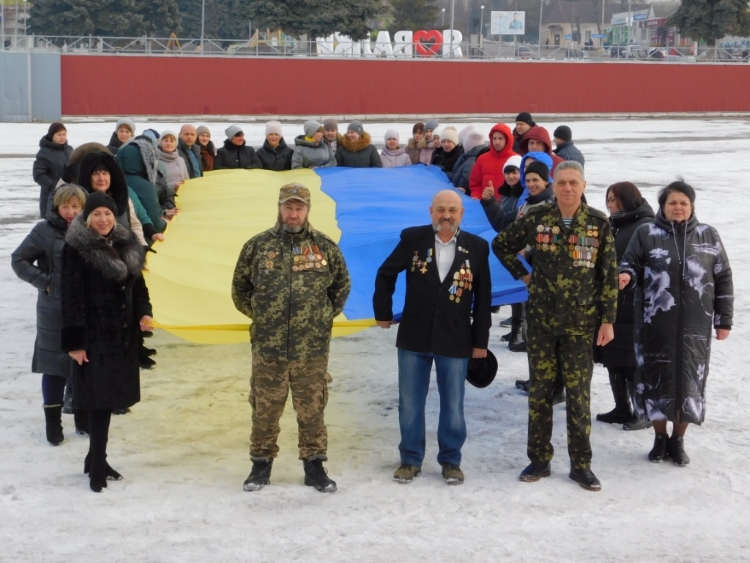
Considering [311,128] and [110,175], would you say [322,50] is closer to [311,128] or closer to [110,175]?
[311,128]

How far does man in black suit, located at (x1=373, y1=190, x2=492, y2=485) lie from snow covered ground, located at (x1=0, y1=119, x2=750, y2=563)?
0.42m

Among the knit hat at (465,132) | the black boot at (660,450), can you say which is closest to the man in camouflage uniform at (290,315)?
the black boot at (660,450)

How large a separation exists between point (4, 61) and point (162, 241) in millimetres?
26406

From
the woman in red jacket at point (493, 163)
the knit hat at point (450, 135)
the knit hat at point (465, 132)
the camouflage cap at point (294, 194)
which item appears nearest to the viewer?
the camouflage cap at point (294, 194)

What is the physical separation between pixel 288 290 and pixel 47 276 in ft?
4.86

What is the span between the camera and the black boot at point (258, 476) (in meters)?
4.84

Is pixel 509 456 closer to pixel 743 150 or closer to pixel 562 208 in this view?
pixel 562 208

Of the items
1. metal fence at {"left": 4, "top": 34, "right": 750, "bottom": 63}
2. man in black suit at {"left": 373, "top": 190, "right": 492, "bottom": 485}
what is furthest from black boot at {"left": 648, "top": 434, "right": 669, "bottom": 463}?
metal fence at {"left": 4, "top": 34, "right": 750, "bottom": 63}

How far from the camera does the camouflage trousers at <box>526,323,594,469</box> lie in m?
4.87

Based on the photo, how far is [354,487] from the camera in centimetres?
492

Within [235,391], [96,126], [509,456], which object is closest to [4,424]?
[235,391]

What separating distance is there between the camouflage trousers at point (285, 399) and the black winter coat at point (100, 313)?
62 centimetres

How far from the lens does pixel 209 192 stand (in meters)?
8.67

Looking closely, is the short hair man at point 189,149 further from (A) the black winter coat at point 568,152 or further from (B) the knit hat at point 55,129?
(A) the black winter coat at point 568,152
